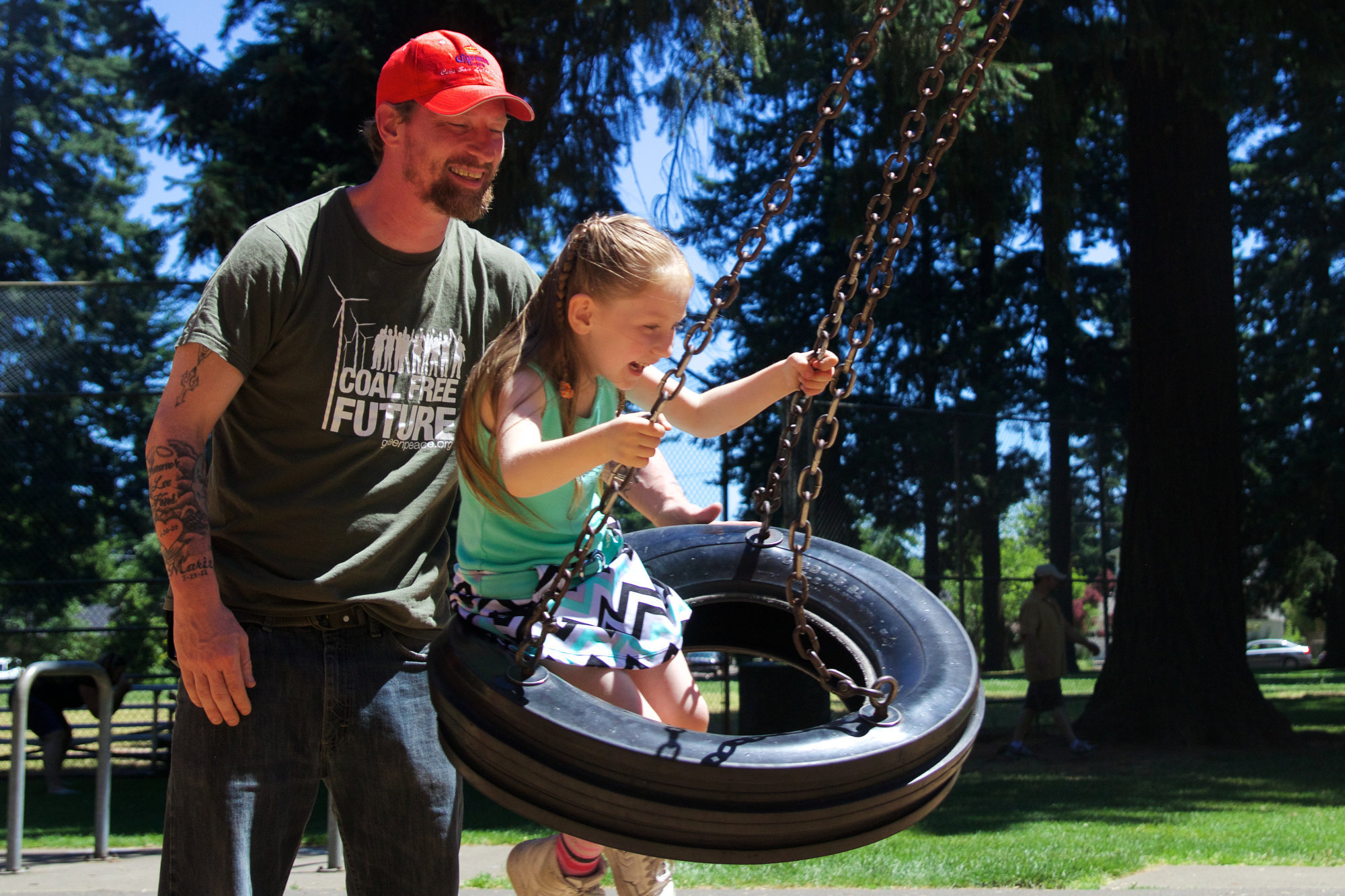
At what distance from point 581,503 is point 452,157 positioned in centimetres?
77

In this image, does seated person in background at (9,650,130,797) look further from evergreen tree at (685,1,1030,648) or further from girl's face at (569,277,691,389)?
girl's face at (569,277,691,389)

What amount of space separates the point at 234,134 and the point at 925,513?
23.3 feet

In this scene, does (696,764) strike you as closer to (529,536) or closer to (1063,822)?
(529,536)

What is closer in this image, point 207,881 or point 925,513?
point 207,881

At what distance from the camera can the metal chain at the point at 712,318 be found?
200 cm

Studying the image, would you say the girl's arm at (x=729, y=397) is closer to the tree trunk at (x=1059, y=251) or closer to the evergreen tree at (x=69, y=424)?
the evergreen tree at (x=69, y=424)

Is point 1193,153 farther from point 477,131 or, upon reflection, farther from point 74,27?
point 74,27

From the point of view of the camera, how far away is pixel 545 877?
7.33 feet

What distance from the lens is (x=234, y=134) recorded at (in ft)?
29.9

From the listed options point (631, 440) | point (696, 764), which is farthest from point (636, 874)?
point (631, 440)

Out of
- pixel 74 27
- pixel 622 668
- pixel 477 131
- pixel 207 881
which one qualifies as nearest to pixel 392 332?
pixel 477 131

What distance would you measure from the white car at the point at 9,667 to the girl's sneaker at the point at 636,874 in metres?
7.56

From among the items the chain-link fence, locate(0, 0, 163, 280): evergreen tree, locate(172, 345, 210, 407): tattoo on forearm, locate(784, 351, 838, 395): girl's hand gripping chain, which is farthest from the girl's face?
locate(0, 0, 163, 280): evergreen tree

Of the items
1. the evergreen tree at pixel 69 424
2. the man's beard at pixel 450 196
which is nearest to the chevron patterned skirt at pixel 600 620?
the man's beard at pixel 450 196
